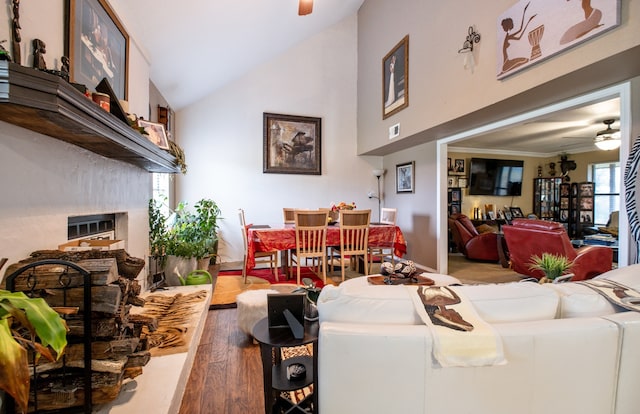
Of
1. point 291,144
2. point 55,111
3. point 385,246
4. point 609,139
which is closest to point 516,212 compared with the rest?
point 609,139

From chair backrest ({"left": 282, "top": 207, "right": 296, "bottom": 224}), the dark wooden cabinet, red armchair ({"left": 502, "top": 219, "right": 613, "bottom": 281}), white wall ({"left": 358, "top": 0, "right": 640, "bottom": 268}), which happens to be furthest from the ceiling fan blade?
the dark wooden cabinet

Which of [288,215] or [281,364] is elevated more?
[288,215]

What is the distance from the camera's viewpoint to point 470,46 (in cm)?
311

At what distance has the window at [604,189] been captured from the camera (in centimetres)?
641

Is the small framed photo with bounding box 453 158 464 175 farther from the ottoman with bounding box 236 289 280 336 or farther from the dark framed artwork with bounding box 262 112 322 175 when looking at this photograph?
the ottoman with bounding box 236 289 280 336

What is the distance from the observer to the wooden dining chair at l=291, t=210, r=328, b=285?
3.65 m

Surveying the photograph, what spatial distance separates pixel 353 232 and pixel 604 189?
6595 mm

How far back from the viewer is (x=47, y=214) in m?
A: 1.48

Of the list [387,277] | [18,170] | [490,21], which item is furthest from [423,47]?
[18,170]

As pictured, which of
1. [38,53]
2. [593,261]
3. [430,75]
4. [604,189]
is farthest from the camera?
[604,189]

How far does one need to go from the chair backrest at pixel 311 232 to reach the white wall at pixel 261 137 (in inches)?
73.2

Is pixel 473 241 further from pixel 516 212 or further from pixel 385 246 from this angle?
pixel 516 212

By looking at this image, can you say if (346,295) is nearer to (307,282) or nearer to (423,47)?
(307,282)

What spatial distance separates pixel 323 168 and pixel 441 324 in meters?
4.86
